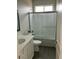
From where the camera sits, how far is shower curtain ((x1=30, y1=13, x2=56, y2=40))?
5168 millimetres

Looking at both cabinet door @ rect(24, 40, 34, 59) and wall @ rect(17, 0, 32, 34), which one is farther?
wall @ rect(17, 0, 32, 34)

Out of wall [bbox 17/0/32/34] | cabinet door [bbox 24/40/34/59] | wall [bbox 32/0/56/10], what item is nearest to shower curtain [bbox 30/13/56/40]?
wall [bbox 32/0/56/10]

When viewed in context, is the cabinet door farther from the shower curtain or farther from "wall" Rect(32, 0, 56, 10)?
"wall" Rect(32, 0, 56, 10)

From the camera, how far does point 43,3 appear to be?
528cm

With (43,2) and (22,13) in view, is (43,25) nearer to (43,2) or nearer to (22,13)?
(43,2)

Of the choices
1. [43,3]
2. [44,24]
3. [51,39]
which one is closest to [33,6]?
[43,3]

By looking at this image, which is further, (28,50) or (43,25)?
(43,25)

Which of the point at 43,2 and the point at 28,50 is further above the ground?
the point at 43,2

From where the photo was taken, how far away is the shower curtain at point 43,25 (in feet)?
17.0

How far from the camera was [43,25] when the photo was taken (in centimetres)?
523

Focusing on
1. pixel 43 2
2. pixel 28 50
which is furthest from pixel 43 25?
pixel 28 50

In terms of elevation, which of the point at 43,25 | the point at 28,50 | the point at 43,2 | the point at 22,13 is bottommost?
the point at 28,50
